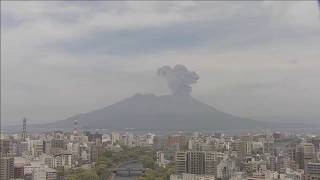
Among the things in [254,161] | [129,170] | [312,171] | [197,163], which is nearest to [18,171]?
[197,163]

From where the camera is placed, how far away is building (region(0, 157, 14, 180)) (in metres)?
7.34


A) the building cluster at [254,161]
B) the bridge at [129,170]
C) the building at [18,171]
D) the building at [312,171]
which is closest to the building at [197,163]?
the building cluster at [254,161]

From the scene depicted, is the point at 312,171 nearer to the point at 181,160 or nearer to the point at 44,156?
the point at 181,160

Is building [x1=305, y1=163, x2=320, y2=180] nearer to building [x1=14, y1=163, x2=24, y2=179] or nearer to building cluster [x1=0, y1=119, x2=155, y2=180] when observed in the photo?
building cluster [x1=0, y1=119, x2=155, y2=180]

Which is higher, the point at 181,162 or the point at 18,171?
the point at 181,162

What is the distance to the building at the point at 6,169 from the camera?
7336mm

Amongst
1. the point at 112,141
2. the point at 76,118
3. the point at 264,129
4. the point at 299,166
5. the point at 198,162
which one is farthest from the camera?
the point at 76,118

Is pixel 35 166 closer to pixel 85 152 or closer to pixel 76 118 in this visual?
pixel 85 152

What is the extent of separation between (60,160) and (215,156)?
3.27 m

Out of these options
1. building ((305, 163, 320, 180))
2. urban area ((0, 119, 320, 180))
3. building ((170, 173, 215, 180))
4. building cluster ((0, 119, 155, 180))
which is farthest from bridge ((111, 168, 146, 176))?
building ((305, 163, 320, 180))

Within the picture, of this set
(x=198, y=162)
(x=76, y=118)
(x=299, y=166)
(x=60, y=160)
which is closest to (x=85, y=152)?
(x=60, y=160)

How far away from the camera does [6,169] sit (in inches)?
293

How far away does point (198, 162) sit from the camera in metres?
7.59

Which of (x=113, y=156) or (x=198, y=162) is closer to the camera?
(x=198, y=162)
